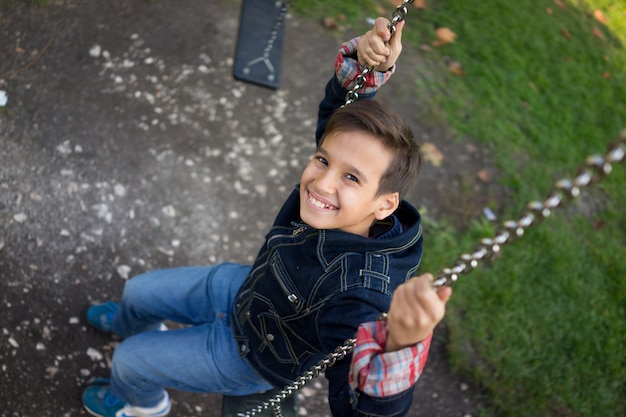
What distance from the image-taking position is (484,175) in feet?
12.8

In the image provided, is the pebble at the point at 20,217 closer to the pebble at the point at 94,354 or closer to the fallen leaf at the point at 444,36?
the pebble at the point at 94,354

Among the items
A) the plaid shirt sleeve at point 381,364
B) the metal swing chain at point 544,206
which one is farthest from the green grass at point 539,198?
the metal swing chain at point 544,206

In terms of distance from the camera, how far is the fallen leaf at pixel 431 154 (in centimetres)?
387

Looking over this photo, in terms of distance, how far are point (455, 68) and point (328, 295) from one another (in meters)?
3.30

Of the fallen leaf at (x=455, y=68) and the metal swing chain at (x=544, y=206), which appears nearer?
the metal swing chain at (x=544, y=206)

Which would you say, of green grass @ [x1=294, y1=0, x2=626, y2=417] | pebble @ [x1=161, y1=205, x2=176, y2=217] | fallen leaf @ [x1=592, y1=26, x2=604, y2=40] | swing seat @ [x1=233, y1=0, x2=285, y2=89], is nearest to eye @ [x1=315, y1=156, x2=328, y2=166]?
pebble @ [x1=161, y1=205, x2=176, y2=217]

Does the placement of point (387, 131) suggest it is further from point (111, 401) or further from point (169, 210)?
point (169, 210)

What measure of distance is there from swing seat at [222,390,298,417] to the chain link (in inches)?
38.4

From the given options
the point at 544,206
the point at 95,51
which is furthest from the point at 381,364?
the point at 95,51

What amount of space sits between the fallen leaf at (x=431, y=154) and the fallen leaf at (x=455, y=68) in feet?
2.73

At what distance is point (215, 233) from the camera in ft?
10.4

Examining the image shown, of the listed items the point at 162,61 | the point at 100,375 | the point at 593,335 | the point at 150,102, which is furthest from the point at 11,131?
the point at 593,335

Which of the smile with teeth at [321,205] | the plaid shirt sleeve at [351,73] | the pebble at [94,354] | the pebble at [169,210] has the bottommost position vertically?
the pebble at [94,354]

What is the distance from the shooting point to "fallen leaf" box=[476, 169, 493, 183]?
12.8 ft
